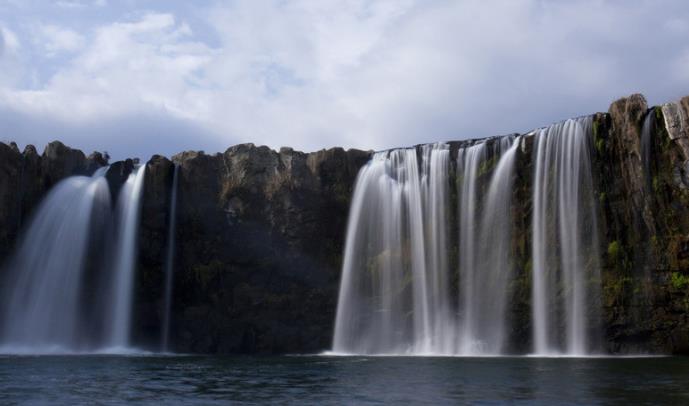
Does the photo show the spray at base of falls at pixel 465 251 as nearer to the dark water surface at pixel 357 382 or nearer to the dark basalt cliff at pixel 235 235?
the dark basalt cliff at pixel 235 235

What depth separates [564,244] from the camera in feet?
152

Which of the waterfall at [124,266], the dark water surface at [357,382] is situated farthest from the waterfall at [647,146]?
the waterfall at [124,266]

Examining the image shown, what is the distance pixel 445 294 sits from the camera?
50562 mm

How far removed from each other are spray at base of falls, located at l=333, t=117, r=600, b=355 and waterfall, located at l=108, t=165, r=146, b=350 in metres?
14.5

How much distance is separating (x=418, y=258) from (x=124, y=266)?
20282 mm

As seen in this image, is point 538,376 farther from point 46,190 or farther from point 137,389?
point 46,190

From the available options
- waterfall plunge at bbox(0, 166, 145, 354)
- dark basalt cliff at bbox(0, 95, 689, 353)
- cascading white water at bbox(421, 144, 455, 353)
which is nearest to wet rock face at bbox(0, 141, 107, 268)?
dark basalt cliff at bbox(0, 95, 689, 353)

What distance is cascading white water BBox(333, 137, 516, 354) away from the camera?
49.5 m

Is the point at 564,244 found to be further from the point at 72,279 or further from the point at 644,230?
the point at 72,279

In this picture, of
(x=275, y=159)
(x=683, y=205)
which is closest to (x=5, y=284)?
(x=275, y=159)

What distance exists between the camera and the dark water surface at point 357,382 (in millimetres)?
22594

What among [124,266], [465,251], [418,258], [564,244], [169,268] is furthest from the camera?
[169,268]

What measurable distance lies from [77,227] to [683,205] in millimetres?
38397

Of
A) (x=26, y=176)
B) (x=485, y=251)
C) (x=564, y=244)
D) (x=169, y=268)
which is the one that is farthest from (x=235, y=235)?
(x=564, y=244)
